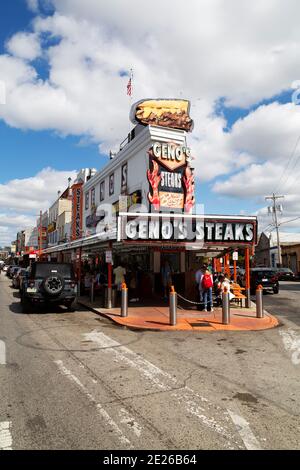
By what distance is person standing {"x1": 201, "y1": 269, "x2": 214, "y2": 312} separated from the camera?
45.9 ft

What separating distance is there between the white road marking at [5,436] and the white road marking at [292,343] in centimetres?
543

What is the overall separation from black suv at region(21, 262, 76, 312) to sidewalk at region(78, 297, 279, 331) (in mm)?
1354

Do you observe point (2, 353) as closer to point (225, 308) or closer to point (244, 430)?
point (244, 430)

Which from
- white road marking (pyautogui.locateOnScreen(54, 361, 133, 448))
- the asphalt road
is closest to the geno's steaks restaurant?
the asphalt road

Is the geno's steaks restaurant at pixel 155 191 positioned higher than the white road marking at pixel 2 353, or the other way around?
the geno's steaks restaurant at pixel 155 191

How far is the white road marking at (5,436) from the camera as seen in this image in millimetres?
4043

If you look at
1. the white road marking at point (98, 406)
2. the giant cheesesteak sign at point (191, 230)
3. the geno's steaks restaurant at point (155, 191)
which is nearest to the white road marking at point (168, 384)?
the white road marking at point (98, 406)

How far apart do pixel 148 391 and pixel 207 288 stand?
8756mm

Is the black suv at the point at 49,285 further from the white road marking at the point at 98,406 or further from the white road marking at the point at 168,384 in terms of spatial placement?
the white road marking at the point at 98,406

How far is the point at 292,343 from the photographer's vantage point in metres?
9.62

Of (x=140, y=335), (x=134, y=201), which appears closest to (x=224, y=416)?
(x=140, y=335)

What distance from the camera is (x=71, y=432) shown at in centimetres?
436
